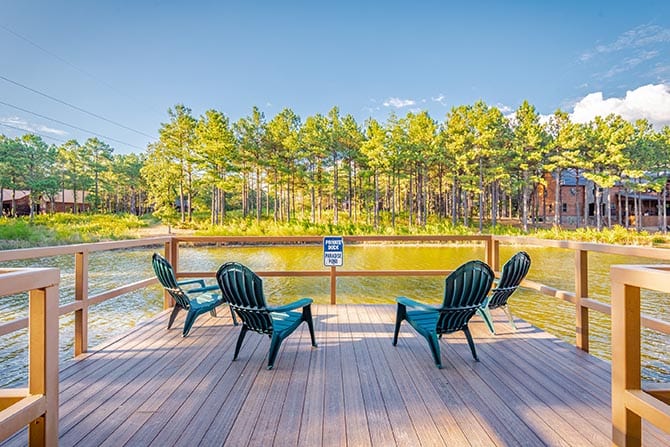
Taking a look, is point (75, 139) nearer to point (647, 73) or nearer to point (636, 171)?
point (636, 171)

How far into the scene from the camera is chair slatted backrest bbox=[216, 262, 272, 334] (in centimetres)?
266

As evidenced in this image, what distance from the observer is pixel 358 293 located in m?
8.28

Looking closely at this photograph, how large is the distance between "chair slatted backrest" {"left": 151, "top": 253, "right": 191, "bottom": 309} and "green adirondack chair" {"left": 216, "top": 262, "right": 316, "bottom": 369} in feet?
2.63

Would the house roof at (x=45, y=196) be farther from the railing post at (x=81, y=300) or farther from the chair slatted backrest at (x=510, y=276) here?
the chair slatted backrest at (x=510, y=276)

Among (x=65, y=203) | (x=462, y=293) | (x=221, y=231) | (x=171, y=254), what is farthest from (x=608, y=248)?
(x=65, y=203)

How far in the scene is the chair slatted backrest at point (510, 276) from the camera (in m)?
3.36

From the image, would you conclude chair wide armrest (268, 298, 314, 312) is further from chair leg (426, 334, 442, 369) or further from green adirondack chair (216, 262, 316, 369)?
chair leg (426, 334, 442, 369)

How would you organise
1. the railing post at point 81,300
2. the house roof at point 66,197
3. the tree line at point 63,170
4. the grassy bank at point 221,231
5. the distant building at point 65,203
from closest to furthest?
1. the railing post at point 81,300
2. the grassy bank at point 221,231
3. the tree line at point 63,170
4. the distant building at point 65,203
5. the house roof at point 66,197

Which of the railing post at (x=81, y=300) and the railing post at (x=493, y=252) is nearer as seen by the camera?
the railing post at (x=81, y=300)

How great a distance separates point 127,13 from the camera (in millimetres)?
16156

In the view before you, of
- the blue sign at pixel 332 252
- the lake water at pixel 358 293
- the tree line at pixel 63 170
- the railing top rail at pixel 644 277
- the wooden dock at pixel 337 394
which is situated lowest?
the lake water at pixel 358 293

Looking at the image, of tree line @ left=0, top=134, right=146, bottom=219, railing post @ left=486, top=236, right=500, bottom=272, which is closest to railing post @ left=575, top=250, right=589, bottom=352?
railing post @ left=486, top=236, right=500, bottom=272

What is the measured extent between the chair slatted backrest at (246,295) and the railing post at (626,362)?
211cm

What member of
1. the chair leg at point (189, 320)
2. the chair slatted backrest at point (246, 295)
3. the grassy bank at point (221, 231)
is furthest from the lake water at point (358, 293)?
the grassy bank at point (221, 231)
